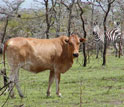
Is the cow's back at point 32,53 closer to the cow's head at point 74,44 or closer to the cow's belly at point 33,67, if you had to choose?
the cow's belly at point 33,67

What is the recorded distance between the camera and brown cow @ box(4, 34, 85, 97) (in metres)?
10.5

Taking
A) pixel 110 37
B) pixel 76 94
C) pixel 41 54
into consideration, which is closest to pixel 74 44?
pixel 41 54

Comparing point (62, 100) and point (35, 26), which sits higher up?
point (35, 26)

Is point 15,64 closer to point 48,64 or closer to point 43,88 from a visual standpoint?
point 48,64

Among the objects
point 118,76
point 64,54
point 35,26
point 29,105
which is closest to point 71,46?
point 64,54

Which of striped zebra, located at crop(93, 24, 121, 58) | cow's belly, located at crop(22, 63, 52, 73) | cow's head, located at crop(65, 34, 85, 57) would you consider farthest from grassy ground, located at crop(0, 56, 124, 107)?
striped zebra, located at crop(93, 24, 121, 58)

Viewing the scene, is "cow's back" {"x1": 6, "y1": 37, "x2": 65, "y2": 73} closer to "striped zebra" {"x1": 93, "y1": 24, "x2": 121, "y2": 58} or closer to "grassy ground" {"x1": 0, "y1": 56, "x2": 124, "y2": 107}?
"grassy ground" {"x1": 0, "y1": 56, "x2": 124, "y2": 107}

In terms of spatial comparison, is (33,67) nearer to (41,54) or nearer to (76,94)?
(41,54)

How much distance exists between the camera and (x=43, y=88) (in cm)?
1228

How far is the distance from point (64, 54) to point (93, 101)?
6.09 feet

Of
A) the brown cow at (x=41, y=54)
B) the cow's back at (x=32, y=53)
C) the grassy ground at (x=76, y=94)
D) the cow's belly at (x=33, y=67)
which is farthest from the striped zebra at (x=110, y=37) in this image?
the cow's belly at (x=33, y=67)

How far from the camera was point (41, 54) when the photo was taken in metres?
10.8

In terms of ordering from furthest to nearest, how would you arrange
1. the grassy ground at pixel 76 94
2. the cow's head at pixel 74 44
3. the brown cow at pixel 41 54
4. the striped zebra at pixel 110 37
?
1. the striped zebra at pixel 110 37
2. the cow's head at pixel 74 44
3. the brown cow at pixel 41 54
4. the grassy ground at pixel 76 94

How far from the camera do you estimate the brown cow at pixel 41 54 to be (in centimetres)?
1048
